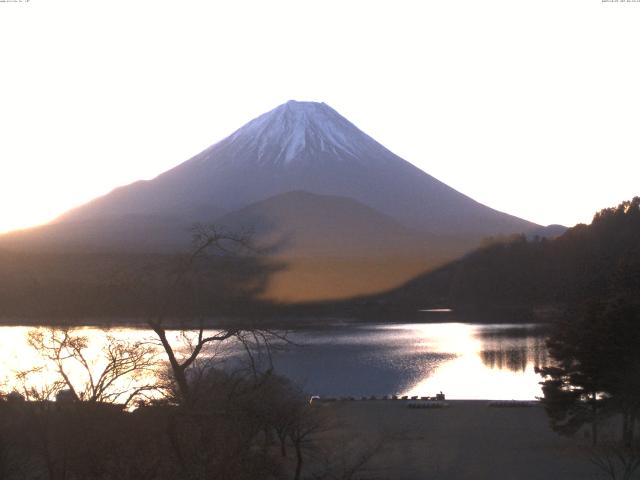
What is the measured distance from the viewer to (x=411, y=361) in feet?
59.9

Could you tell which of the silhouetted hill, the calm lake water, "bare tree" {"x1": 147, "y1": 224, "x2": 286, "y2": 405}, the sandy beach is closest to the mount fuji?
the silhouetted hill

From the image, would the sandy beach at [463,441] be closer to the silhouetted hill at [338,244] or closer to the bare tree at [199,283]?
the bare tree at [199,283]

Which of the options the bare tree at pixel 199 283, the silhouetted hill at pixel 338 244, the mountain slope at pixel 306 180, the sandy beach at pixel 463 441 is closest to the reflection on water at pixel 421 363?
the sandy beach at pixel 463 441

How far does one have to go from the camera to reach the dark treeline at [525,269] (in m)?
34.5

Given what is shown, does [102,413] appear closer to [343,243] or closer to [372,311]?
[372,311]

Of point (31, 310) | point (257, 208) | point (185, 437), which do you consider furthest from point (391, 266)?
point (185, 437)

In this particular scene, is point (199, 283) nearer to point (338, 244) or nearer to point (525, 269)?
point (525, 269)

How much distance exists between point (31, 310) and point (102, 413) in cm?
647

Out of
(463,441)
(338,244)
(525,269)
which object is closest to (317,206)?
(338,244)

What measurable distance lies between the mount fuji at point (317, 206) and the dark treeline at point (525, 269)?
5.65 feet

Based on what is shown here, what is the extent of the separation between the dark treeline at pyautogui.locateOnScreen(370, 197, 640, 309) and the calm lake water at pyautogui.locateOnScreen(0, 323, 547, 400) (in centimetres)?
919

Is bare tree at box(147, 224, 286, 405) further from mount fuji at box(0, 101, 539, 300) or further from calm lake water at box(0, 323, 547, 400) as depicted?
mount fuji at box(0, 101, 539, 300)

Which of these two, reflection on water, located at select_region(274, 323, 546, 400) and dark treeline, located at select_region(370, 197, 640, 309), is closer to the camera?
reflection on water, located at select_region(274, 323, 546, 400)

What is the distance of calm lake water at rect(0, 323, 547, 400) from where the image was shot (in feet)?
46.1
